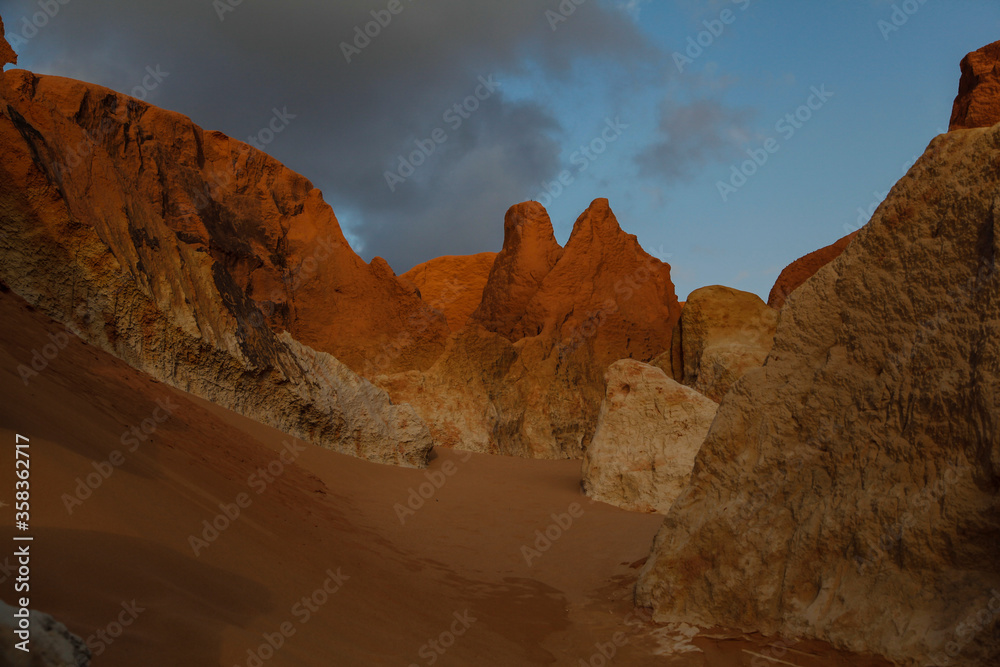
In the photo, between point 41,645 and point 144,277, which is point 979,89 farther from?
point 41,645

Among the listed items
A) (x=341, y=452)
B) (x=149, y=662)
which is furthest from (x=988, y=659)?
(x=341, y=452)

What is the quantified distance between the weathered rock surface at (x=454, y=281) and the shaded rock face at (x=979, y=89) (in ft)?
56.9

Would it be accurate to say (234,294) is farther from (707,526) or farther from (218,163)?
(218,163)

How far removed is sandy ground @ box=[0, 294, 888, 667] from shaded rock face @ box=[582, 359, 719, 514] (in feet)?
2.48

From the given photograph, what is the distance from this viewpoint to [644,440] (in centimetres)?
884

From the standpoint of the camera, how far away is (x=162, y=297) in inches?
340

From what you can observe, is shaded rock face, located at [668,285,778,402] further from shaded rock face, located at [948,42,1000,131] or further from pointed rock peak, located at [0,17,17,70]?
pointed rock peak, located at [0,17,17,70]

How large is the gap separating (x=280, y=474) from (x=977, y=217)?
19.6 ft

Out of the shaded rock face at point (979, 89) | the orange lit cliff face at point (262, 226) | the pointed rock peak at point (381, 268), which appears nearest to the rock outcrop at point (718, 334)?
the shaded rock face at point (979, 89)

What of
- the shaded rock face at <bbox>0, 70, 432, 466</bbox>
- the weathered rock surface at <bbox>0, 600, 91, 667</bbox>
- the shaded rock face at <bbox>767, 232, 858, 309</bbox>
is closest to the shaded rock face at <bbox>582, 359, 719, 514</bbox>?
the shaded rock face at <bbox>0, 70, 432, 466</bbox>

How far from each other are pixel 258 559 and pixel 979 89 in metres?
14.2

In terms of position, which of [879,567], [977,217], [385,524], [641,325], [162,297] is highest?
[641,325]

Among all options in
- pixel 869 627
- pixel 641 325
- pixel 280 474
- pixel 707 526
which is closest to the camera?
Result: pixel 869 627

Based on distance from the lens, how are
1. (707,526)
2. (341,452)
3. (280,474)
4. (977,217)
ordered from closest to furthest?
1. (977,217)
2. (707,526)
3. (280,474)
4. (341,452)
